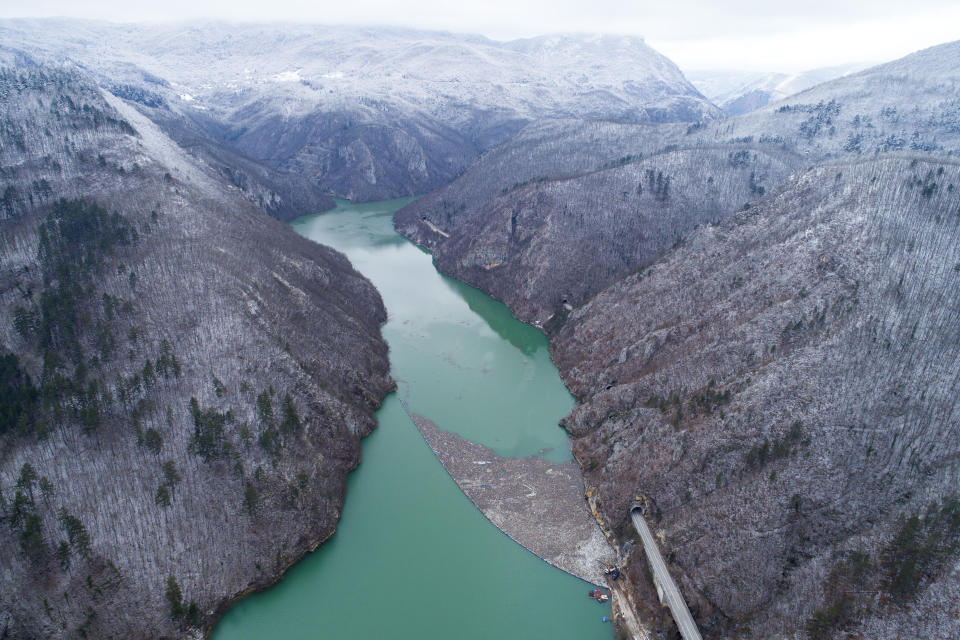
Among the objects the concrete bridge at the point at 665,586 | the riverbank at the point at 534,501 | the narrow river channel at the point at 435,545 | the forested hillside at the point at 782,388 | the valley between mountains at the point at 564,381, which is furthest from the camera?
the riverbank at the point at 534,501

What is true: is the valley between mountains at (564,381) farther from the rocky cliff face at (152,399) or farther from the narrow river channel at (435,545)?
the narrow river channel at (435,545)

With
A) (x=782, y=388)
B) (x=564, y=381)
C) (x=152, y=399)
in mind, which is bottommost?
(x=564, y=381)

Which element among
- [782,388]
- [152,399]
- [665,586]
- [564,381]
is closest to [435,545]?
[665,586]

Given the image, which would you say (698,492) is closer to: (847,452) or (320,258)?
(847,452)

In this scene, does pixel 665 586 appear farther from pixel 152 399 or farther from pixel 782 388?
pixel 152 399

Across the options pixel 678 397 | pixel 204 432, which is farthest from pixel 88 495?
pixel 678 397

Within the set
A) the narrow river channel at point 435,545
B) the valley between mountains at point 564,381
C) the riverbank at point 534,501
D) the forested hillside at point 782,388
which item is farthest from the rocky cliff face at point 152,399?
the forested hillside at point 782,388

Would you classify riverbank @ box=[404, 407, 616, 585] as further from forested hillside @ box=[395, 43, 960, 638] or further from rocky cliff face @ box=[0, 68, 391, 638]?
rocky cliff face @ box=[0, 68, 391, 638]
